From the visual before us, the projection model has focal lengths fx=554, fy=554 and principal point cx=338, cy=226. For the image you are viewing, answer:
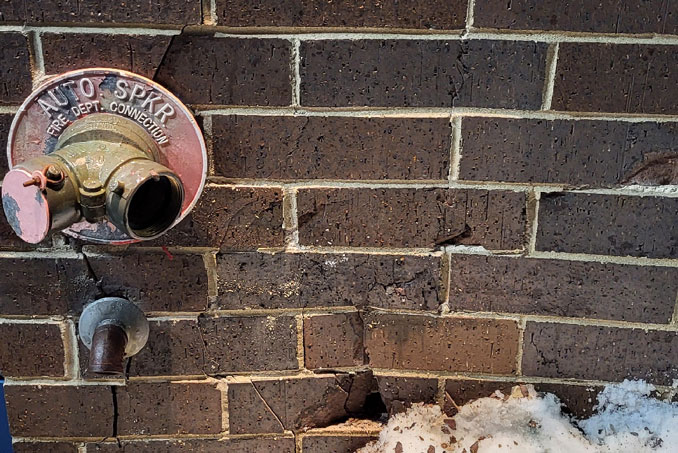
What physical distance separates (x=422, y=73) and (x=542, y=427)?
724 mm

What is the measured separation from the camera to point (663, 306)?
3.44 feet

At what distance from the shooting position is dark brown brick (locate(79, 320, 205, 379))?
110cm

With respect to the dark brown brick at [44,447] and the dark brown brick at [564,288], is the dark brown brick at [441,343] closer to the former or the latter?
the dark brown brick at [564,288]

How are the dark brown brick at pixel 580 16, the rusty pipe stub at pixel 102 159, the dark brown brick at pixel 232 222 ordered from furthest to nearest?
the dark brown brick at pixel 232 222, the dark brown brick at pixel 580 16, the rusty pipe stub at pixel 102 159

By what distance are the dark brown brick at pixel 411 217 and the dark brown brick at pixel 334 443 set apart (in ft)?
1.36

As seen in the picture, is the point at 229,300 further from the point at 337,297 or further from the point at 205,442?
the point at 205,442

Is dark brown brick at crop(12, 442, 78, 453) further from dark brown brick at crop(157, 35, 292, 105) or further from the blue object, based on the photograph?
dark brown brick at crop(157, 35, 292, 105)

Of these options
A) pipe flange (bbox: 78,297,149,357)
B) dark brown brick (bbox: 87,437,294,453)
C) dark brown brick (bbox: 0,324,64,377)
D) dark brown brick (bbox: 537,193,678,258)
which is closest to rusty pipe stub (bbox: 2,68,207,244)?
pipe flange (bbox: 78,297,149,357)

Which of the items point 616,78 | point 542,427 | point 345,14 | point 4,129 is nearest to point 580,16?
point 616,78

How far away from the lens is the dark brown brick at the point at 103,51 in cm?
95

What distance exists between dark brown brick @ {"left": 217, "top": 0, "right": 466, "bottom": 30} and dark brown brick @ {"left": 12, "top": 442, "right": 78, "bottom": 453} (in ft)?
2.97

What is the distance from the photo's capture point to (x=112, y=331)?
102 centimetres

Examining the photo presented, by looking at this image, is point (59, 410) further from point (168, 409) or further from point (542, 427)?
point (542, 427)

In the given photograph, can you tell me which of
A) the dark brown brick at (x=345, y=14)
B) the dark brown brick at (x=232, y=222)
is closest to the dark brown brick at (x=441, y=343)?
the dark brown brick at (x=232, y=222)
